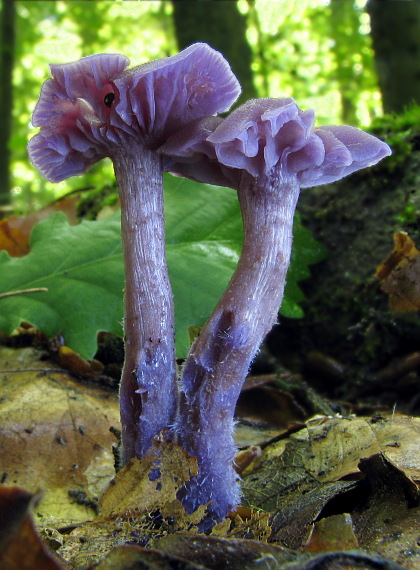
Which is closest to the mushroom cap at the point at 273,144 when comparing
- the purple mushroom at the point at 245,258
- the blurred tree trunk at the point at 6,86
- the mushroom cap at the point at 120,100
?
the purple mushroom at the point at 245,258

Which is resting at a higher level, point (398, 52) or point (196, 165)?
point (398, 52)

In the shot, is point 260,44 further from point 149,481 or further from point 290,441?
point 149,481

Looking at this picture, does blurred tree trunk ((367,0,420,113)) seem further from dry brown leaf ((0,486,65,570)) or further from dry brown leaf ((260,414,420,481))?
dry brown leaf ((0,486,65,570))

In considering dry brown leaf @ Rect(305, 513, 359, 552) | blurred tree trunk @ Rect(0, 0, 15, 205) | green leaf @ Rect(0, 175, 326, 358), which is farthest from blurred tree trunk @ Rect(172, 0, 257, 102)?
blurred tree trunk @ Rect(0, 0, 15, 205)

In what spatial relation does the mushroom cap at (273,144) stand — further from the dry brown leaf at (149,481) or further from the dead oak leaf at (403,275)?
the dry brown leaf at (149,481)

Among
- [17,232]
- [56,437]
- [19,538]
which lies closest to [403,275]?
[56,437]

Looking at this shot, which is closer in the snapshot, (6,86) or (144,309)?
(144,309)

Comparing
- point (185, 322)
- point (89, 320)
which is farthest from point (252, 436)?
point (89, 320)
